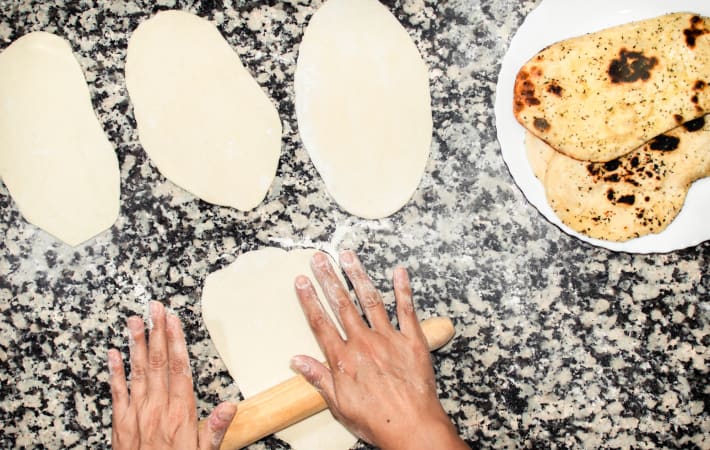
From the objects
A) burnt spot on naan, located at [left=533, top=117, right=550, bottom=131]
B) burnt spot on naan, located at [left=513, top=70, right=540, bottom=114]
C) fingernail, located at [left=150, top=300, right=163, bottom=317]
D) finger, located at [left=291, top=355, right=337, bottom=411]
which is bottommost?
finger, located at [left=291, top=355, right=337, bottom=411]

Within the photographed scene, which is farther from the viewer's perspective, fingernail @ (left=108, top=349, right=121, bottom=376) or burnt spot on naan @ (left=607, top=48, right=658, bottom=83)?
fingernail @ (left=108, top=349, right=121, bottom=376)

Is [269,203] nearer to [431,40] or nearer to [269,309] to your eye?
[269,309]

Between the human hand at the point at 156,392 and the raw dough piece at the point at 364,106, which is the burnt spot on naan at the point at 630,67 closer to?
the raw dough piece at the point at 364,106

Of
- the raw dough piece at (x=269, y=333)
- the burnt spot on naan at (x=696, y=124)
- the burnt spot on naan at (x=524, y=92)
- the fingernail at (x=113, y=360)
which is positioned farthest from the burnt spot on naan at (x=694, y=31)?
the fingernail at (x=113, y=360)

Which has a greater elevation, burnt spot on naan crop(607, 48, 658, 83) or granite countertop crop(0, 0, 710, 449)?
burnt spot on naan crop(607, 48, 658, 83)

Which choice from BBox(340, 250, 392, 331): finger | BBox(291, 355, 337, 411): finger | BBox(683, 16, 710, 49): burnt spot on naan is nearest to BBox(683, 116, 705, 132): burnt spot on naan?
BBox(683, 16, 710, 49): burnt spot on naan

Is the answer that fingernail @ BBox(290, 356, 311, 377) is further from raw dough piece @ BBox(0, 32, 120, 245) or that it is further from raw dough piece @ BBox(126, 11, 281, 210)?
raw dough piece @ BBox(0, 32, 120, 245)

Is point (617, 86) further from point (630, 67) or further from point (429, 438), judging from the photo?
point (429, 438)
